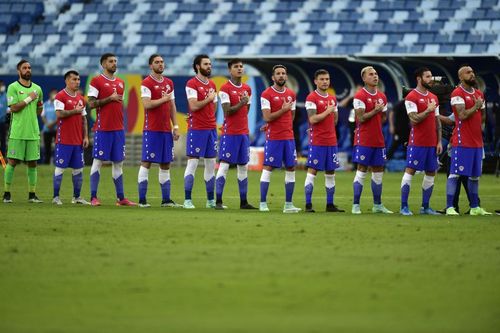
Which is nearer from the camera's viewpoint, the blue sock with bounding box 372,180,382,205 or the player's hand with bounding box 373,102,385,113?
the player's hand with bounding box 373,102,385,113

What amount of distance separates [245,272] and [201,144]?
25.5 ft

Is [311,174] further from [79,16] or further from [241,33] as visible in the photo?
[79,16]

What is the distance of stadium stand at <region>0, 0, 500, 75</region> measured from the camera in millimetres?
37688

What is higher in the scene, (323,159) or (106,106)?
(106,106)

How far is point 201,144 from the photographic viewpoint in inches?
710

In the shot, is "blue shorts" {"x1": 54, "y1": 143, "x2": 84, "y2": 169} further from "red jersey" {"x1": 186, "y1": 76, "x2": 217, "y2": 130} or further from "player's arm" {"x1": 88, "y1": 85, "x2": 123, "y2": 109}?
"red jersey" {"x1": 186, "y1": 76, "x2": 217, "y2": 130}

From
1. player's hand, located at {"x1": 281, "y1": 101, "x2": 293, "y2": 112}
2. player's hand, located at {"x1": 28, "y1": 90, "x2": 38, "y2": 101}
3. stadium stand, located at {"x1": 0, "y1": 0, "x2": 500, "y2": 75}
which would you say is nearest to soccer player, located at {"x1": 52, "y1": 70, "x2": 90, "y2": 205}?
player's hand, located at {"x1": 28, "y1": 90, "x2": 38, "y2": 101}

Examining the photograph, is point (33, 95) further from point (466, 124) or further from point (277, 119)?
point (466, 124)

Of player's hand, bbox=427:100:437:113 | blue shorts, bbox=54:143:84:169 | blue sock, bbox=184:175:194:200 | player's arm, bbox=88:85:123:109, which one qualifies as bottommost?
blue sock, bbox=184:175:194:200

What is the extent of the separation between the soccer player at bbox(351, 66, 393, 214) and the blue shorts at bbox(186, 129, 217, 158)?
2056 mm

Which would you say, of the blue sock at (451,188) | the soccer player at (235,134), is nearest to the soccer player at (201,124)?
the soccer player at (235,134)

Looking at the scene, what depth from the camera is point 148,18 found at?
43.9 metres

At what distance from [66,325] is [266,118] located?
32.6 ft

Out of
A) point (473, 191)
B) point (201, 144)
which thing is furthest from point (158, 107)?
point (473, 191)
